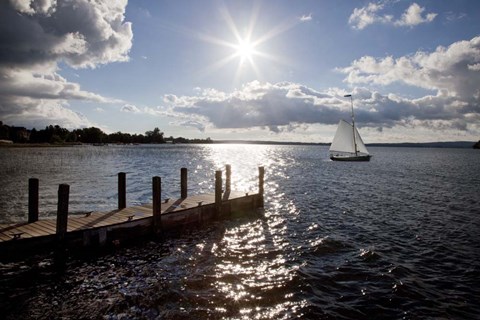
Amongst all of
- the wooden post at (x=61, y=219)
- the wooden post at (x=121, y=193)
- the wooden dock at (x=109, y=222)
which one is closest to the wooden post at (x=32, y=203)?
the wooden dock at (x=109, y=222)

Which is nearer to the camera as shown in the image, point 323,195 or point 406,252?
point 406,252

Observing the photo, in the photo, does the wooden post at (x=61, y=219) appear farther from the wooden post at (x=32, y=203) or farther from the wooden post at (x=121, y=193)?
the wooden post at (x=121, y=193)

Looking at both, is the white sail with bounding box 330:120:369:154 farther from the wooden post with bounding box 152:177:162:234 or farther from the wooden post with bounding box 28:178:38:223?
the wooden post with bounding box 28:178:38:223

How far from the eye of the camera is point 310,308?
30.0ft

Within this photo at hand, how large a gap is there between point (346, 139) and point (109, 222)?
250ft

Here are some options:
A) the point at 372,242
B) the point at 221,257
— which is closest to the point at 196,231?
the point at 221,257

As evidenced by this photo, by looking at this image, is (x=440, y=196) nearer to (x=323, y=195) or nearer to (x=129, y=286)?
(x=323, y=195)

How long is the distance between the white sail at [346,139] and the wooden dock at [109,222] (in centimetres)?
6653

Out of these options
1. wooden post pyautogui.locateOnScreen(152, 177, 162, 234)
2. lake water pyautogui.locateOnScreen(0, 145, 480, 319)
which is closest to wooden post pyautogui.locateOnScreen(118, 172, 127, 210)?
wooden post pyautogui.locateOnScreen(152, 177, 162, 234)

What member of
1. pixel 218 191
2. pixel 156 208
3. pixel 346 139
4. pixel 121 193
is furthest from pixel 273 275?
pixel 346 139

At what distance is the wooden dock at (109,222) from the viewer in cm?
1105

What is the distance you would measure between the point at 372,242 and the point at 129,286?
37.5 ft

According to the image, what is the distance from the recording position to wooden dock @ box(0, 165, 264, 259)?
435 inches

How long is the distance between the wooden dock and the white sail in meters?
66.5
